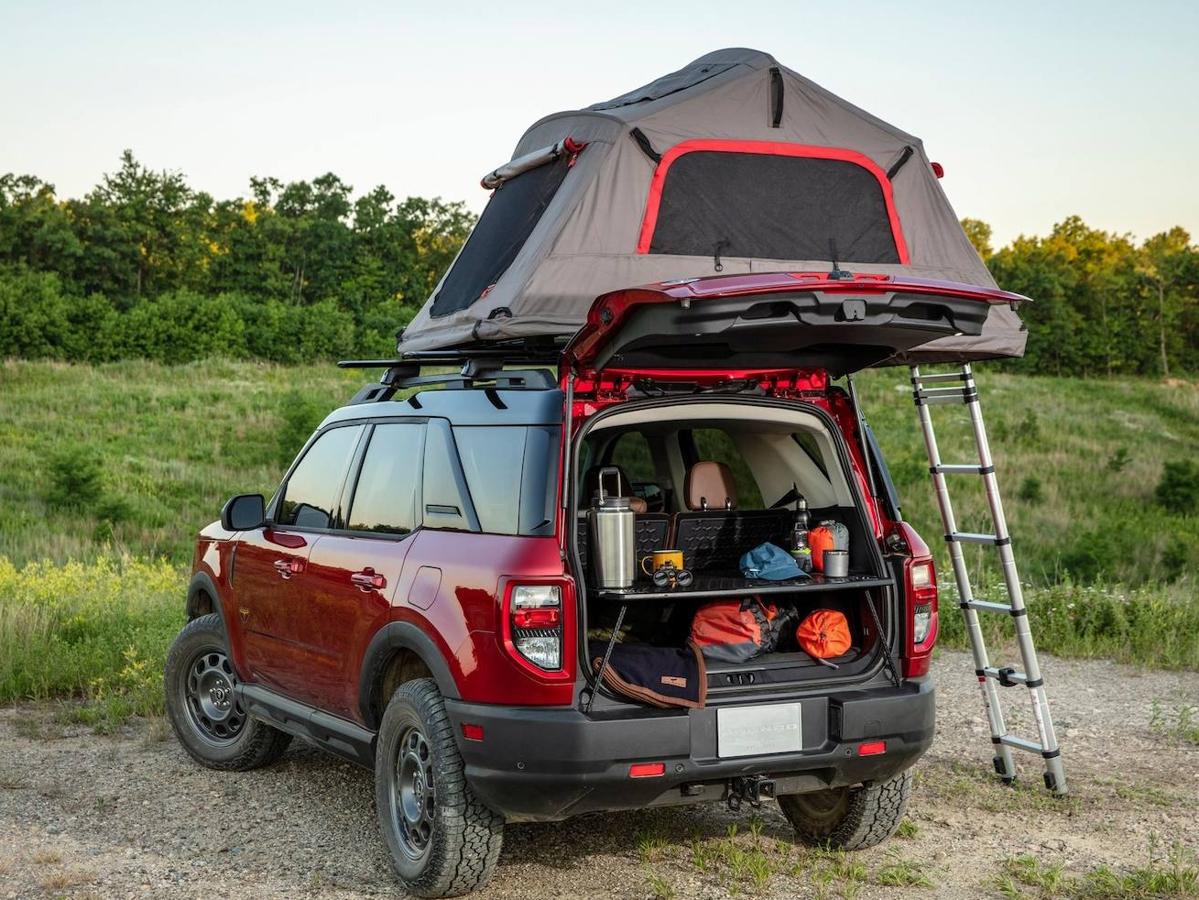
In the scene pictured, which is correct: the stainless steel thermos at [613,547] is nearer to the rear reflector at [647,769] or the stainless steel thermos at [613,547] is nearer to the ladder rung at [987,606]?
the rear reflector at [647,769]

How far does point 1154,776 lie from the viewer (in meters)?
7.21

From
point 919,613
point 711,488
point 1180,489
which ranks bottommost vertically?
point 1180,489

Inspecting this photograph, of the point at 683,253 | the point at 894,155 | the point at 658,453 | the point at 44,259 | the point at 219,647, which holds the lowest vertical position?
the point at 219,647

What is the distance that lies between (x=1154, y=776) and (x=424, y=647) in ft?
14.4

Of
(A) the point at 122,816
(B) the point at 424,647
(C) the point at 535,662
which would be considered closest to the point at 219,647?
(A) the point at 122,816

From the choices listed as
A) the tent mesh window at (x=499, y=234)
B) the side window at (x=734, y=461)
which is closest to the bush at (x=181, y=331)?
the tent mesh window at (x=499, y=234)

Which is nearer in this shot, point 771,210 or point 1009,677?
point 1009,677

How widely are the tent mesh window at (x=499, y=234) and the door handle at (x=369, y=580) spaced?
2.22 m

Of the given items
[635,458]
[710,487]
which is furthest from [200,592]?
[710,487]

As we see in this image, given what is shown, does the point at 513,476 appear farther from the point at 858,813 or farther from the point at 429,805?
the point at 858,813

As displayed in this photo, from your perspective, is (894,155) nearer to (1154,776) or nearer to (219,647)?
(1154,776)

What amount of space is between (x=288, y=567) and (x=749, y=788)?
8.26ft

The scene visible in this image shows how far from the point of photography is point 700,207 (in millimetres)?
7344

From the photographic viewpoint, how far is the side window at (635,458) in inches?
245
